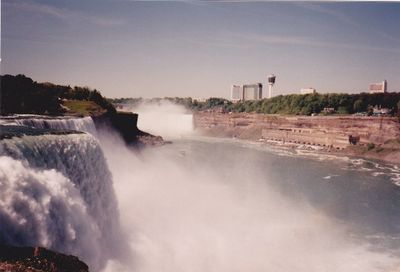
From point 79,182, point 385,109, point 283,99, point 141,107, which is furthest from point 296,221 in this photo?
point 141,107

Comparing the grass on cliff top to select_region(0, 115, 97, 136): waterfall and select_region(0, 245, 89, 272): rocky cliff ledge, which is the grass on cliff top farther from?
select_region(0, 245, 89, 272): rocky cliff ledge

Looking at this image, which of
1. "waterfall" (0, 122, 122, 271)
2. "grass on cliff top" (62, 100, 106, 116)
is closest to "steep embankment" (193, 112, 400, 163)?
"grass on cliff top" (62, 100, 106, 116)

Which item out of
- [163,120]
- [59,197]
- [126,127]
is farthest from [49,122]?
[163,120]

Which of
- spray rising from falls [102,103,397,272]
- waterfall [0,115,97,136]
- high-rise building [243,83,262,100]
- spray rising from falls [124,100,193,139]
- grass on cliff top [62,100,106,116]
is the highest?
high-rise building [243,83,262,100]

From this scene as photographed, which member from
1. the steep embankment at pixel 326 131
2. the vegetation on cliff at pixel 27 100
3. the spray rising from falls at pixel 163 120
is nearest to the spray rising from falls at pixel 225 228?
the vegetation on cliff at pixel 27 100

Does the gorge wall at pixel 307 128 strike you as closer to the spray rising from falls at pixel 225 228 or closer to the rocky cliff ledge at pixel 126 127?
the rocky cliff ledge at pixel 126 127

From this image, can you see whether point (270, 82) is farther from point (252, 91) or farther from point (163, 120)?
point (163, 120)
